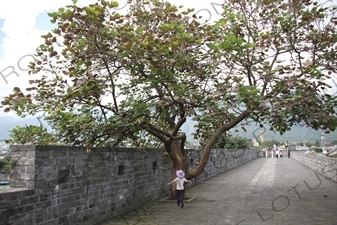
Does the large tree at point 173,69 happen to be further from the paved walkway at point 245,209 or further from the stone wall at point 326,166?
the stone wall at point 326,166

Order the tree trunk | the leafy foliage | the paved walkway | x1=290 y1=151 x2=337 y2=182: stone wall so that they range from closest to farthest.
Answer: the paved walkway, the tree trunk, x1=290 y1=151 x2=337 y2=182: stone wall, the leafy foliage

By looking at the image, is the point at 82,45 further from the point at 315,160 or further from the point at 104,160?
the point at 315,160

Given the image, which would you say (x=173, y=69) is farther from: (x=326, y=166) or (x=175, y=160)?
(x=326, y=166)

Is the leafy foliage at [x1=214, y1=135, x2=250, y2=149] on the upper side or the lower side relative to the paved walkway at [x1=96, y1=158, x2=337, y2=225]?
upper

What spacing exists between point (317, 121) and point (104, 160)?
207 inches

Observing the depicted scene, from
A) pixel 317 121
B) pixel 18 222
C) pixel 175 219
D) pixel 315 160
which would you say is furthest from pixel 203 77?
pixel 315 160

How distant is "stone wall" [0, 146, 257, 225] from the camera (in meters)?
5.34

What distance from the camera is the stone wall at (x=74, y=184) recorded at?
5336 mm

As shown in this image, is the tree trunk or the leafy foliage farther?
the leafy foliage

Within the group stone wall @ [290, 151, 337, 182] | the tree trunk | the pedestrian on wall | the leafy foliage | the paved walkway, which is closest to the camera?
the paved walkway

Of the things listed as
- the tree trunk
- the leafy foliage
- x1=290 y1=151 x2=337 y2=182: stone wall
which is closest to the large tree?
the tree trunk

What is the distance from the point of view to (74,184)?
6.51 m

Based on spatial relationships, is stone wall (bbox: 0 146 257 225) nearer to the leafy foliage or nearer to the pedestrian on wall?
the pedestrian on wall

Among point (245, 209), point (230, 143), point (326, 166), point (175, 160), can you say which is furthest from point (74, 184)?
point (230, 143)
